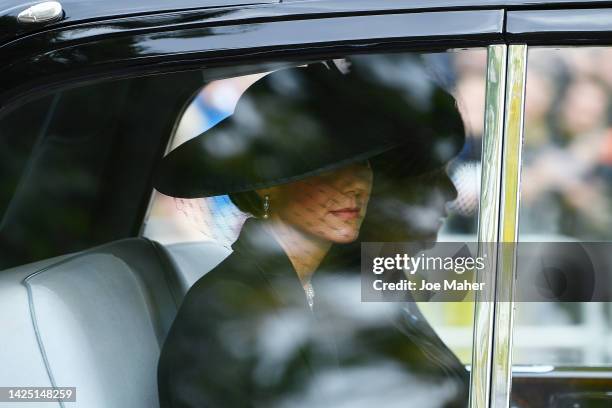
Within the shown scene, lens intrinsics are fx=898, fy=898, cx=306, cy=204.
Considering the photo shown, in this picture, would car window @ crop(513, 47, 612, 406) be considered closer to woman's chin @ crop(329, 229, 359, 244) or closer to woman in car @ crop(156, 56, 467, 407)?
woman in car @ crop(156, 56, 467, 407)

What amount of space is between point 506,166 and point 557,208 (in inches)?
5.5

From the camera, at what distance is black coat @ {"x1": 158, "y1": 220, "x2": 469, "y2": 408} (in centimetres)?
148

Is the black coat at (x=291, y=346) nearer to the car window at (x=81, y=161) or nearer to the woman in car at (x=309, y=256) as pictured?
the woman in car at (x=309, y=256)

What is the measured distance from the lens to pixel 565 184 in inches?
55.1

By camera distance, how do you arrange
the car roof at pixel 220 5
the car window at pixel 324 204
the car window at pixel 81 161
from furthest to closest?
the car window at pixel 81 161, the car window at pixel 324 204, the car roof at pixel 220 5

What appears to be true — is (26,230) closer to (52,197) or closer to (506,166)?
(52,197)

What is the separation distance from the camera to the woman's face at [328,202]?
151 centimetres

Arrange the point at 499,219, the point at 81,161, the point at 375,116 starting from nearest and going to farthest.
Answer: the point at 499,219 < the point at 375,116 < the point at 81,161

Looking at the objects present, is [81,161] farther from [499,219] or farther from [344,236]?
[499,219]

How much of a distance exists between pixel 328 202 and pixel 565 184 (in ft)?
1.31

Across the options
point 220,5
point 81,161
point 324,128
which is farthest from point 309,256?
point 81,161

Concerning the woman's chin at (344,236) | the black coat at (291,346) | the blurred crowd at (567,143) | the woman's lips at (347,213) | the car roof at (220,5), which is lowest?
the black coat at (291,346)

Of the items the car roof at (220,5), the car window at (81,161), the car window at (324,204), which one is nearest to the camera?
the car roof at (220,5)

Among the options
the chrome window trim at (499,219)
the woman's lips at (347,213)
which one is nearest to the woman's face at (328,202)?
the woman's lips at (347,213)
